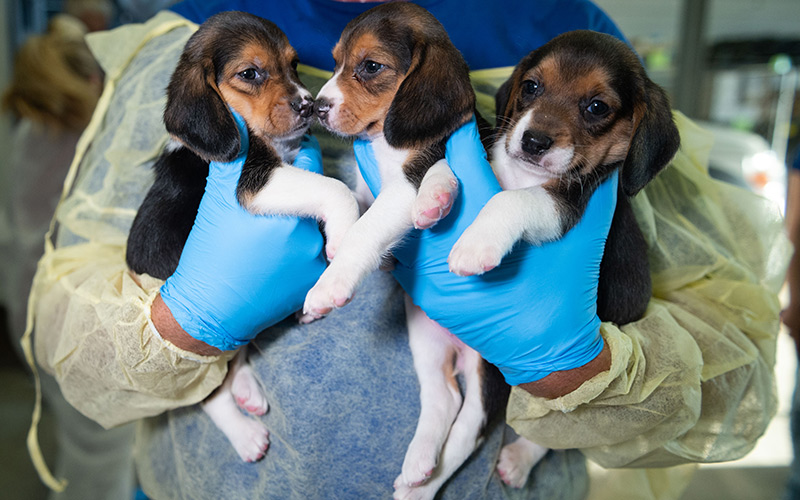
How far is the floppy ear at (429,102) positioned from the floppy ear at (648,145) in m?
0.42

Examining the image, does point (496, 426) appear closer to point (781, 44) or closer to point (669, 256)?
point (669, 256)

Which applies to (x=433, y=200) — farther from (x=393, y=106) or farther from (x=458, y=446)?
(x=458, y=446)

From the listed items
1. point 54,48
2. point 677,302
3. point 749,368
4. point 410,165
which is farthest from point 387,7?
point 54,48

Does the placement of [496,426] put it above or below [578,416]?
below

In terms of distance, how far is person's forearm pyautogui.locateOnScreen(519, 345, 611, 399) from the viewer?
159 cm

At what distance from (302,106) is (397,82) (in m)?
0.24

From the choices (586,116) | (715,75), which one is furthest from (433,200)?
(715,75)

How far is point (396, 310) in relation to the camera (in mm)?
1819

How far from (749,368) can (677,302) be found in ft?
0.91

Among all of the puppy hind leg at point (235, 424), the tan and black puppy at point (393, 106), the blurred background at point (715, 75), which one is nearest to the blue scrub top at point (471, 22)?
the tan and black puppy at point (393, 106)

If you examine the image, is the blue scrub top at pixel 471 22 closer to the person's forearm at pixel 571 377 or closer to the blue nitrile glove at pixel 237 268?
the blue nitrile glove at pixel 237 268

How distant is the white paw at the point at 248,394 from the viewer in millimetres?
1755

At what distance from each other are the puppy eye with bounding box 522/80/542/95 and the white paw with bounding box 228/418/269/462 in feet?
3.84

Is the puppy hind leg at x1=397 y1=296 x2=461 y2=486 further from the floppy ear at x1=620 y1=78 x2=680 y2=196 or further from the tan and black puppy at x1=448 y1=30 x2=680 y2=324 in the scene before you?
the floppy ear at x1=620 y1=78 x2=680 y2=196
